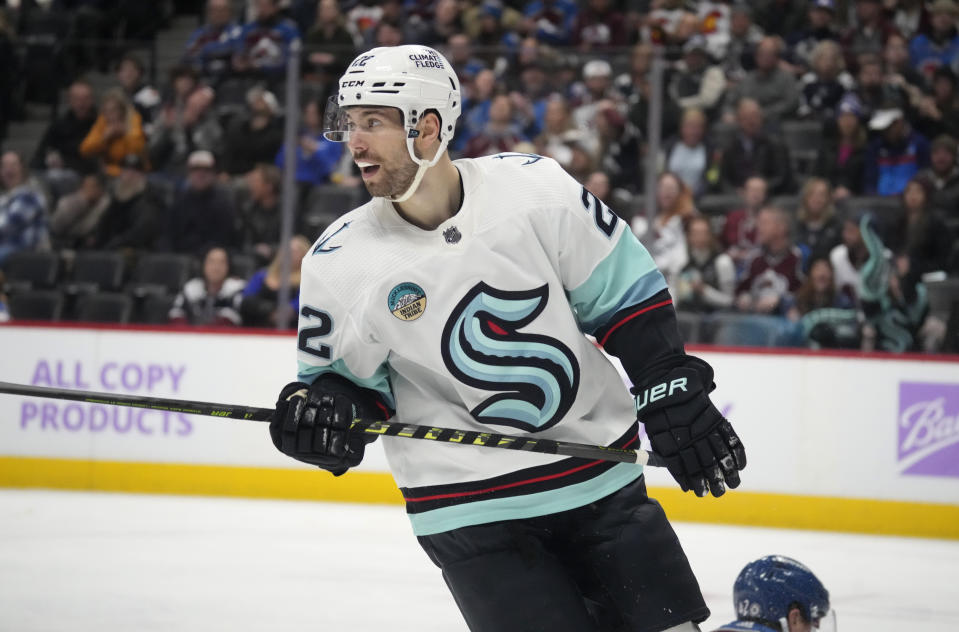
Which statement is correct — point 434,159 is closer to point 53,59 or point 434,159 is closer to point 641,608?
point 641,608

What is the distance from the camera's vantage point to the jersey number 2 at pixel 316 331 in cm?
218

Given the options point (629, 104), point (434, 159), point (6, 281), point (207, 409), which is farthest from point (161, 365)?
point (434, 159)

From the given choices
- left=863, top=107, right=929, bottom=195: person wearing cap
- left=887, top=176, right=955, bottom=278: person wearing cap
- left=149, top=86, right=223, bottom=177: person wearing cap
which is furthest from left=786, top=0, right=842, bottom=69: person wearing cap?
left=149, top=86, right=223, bottom=177: person wearing cap

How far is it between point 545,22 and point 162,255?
254 centimetres

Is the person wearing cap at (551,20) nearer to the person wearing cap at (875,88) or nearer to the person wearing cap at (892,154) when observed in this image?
the person wearing cap at (875,88)

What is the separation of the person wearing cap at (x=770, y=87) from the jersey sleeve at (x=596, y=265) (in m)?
3.98

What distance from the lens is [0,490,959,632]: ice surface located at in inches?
150

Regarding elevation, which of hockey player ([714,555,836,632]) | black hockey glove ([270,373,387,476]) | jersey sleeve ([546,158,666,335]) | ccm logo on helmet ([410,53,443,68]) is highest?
ccm logo on helmet ([410,53,443,68])

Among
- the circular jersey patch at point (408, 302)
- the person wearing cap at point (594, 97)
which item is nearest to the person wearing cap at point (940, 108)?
the person wearing cap at point (594, 97)

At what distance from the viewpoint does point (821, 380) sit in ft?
18.0

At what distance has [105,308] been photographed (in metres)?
6.29

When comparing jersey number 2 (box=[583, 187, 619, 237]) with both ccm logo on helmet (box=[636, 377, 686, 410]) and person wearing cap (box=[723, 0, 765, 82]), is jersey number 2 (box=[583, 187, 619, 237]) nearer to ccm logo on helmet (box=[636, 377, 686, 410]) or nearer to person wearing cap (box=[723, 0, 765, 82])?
ccm logo on helmet (box=[636, 377, 686, 410])

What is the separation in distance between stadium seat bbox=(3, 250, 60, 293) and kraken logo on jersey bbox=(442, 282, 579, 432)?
4.66 meters

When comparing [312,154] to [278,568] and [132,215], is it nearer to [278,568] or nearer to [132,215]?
[132,215]
